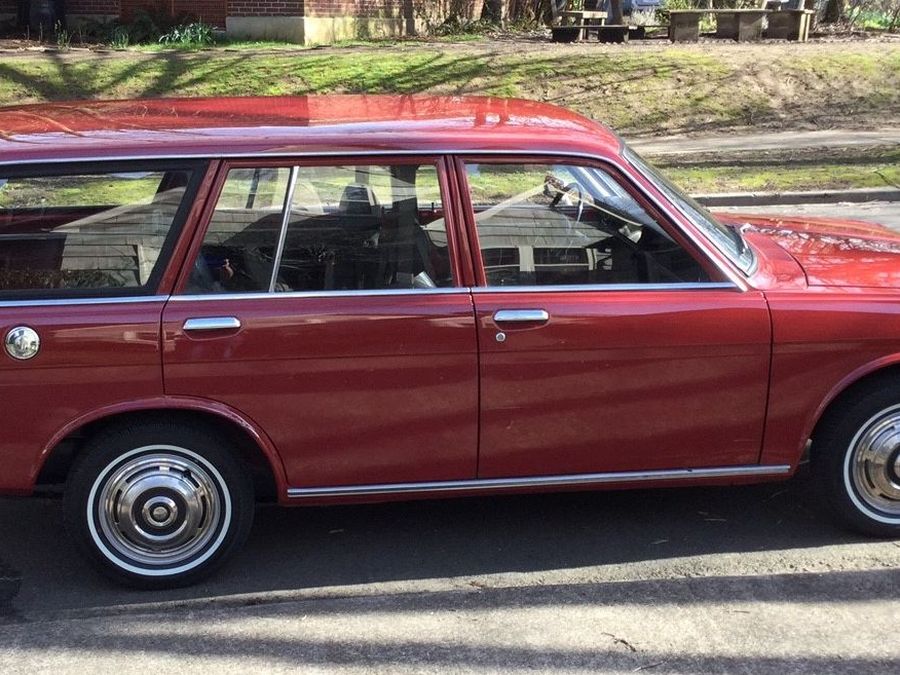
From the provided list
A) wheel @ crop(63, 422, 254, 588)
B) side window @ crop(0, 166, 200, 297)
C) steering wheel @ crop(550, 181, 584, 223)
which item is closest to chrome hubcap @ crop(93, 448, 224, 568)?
wheel @ crop(63, 422, 254, 588)

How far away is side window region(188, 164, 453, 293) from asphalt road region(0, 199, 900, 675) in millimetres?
1167

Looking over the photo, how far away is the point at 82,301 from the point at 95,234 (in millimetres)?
339

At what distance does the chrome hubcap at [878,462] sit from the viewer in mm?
3949

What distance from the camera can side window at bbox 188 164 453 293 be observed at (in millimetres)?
3771

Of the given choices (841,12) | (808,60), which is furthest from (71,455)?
(841,12)

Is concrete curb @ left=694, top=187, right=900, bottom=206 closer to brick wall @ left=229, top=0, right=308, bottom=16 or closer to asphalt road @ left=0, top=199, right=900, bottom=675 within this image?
asphalt road @ left=0, top=199, right=900, bottom=675

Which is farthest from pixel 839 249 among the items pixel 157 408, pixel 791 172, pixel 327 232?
pixel 791 172

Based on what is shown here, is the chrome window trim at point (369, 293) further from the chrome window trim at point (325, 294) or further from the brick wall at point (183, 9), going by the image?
the brick wall at point (183, 9)

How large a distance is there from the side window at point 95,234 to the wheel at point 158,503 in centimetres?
58

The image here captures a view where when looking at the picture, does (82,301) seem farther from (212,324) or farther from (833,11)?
(833,11)

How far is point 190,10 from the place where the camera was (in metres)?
18.8

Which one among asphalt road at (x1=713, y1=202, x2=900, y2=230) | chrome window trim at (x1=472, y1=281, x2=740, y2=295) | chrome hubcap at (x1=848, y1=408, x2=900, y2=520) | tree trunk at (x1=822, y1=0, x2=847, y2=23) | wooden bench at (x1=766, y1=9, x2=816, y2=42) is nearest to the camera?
chrome window trim at (x1=472, y1=281, x2=740, y2=295)

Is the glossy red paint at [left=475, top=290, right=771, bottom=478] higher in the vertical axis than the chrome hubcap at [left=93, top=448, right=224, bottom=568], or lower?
higher

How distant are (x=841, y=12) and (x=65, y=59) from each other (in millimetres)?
17906
